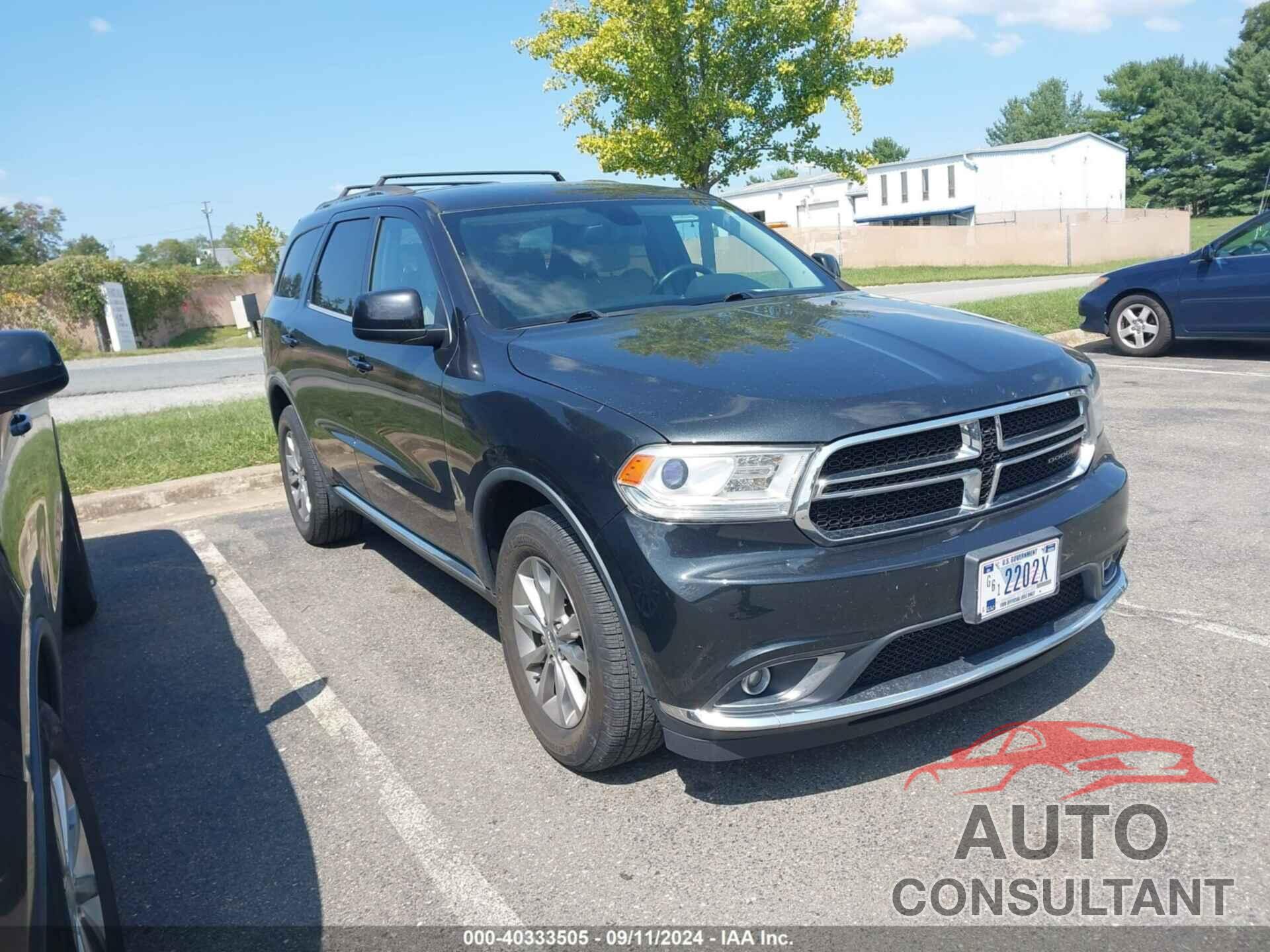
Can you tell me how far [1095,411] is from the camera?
3445mm

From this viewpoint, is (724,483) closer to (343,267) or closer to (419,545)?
(419,545)

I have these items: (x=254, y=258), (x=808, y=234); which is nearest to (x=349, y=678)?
(x=808, y=234)

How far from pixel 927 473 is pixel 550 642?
1.26 m

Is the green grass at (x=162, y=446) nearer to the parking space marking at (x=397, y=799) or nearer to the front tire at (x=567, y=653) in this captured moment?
the parking space marking at (x=397, y=799)

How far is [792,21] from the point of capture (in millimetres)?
17703

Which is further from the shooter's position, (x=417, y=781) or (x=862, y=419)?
(x=417, y=781)

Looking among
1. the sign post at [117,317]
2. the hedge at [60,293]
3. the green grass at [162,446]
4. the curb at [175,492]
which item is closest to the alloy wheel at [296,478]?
the curb at [175,492]

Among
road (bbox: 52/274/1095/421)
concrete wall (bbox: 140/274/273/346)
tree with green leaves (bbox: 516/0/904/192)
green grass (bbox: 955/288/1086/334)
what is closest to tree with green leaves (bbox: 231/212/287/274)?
concrete wall (bbox: 140/274/273/346)

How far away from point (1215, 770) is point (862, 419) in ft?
4.92

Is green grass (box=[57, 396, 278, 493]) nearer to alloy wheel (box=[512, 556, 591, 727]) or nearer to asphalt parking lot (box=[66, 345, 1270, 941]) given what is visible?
asphalt parking lot (box=[66, 345, 1270, 941])

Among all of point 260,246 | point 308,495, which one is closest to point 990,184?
point 260,246

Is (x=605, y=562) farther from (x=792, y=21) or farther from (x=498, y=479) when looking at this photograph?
(x=792, y=21)

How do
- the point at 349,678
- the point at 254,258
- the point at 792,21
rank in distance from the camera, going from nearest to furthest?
the point at 349,678
the point at 792,21
the point at 254,258

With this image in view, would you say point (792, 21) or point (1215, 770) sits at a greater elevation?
point (792, 21)
